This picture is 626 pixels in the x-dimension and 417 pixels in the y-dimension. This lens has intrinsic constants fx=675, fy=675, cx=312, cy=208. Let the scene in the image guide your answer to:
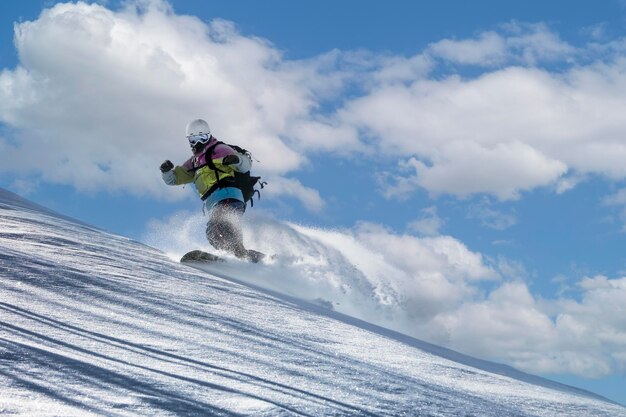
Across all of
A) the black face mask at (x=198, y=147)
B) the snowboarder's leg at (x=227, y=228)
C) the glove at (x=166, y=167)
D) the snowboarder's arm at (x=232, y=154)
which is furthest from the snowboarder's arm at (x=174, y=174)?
the snowboarder's leg at (x=227, y=228)

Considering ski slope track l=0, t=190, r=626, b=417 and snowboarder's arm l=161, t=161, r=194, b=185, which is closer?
ski slope track l=0, t=190, r=626, b=417

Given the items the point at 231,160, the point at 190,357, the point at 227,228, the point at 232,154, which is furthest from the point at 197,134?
the point at 190,357

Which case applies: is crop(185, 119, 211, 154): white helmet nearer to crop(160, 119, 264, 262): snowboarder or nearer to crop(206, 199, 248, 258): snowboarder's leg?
crop(160, 119, 264, 262): snowboarder

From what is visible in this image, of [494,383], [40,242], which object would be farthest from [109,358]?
[40,242]

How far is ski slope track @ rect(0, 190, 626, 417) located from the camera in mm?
3670

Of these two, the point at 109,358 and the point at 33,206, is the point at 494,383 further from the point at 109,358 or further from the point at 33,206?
the point at 33,206

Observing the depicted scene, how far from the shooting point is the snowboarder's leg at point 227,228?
1236cm

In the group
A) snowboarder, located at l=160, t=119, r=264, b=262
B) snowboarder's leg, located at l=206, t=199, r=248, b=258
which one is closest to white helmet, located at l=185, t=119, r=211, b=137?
snowboarder, located at l=160, t=119, r=264, b=262

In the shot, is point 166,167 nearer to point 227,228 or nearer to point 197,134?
point 197,134

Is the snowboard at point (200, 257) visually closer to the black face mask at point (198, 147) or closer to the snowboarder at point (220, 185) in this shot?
the snowboarder at point (220, 185)

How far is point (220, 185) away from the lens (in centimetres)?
1266

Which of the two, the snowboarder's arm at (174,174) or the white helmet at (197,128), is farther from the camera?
the snowboarder's arm at (174,174)

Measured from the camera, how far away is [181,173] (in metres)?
13.2

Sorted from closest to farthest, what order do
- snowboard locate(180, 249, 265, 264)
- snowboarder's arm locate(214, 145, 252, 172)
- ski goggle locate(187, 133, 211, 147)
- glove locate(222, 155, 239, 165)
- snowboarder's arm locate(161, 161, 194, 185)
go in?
snowboard locate(180, 249, 265, 264)
glove locate(222, 155, 239, 165)
snowboarder's arm locate(214, 145, 252, 172)
ski goggle locate(187, 133, 211, 147)
snowboarder's arm locate(161, 161, 194, 185)
